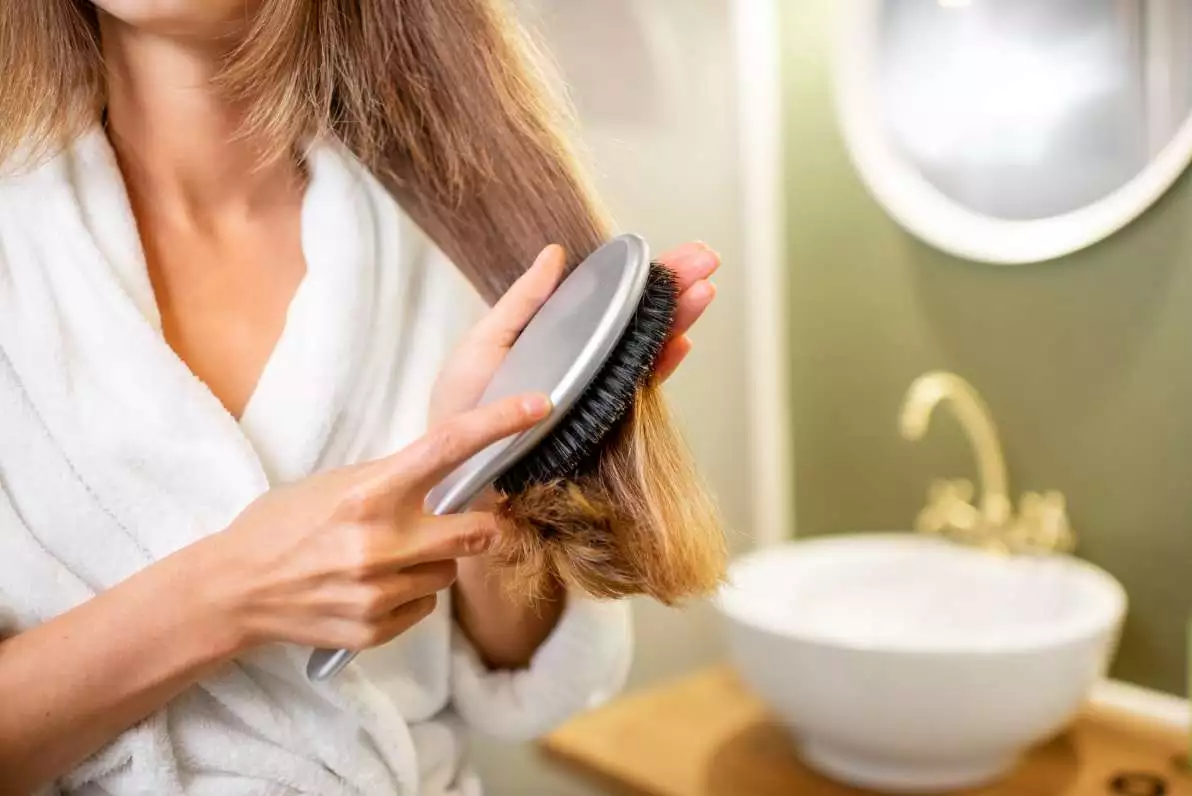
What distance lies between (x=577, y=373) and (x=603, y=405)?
0.10 ft

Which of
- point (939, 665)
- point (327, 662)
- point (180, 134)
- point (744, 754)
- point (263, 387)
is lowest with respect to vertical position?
point (744, 754)

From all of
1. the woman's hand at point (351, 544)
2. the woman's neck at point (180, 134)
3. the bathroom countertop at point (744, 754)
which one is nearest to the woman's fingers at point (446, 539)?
the woman's hand at point (351, 544)

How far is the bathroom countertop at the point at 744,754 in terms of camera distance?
941 millimetres

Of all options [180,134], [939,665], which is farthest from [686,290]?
[939,665]

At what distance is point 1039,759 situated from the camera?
3.25 feet

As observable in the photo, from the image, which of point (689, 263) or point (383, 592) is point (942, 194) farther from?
point (383, 592)

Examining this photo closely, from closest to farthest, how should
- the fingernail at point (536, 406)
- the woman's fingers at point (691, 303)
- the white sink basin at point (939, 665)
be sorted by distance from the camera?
the fingernail at point (536, 406), the woman's fingers at point (691, 303), the white sink basin at point (939, 665)


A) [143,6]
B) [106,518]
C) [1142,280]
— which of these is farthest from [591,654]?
[1142,280]

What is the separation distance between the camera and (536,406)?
439 millimetres

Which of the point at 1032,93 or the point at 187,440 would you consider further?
the point at 1032,93

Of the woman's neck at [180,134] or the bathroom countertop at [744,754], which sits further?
the bathroom countertop at [744,754]

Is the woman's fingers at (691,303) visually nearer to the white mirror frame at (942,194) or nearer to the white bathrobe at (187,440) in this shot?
the white bathrobe at (187,440)

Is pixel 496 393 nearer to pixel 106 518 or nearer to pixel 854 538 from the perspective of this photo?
pixel 106 518

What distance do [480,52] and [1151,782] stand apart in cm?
87
